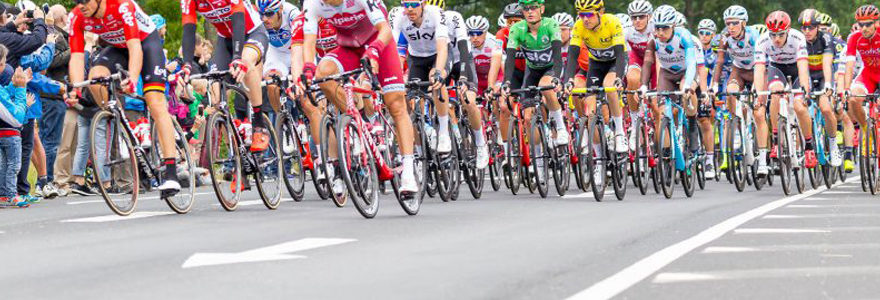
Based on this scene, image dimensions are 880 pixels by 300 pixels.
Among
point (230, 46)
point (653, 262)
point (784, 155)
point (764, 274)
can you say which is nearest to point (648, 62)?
point (784, 155)

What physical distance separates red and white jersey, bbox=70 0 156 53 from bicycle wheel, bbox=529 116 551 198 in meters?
4.95

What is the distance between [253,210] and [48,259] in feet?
14.2

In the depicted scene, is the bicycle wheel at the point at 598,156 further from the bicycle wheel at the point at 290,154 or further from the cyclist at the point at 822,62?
the cyclist at the point at 822,62

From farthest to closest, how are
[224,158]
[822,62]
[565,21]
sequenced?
1. [565,21]
2. [822,62]
3. [224,158]

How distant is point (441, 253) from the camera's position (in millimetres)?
9164

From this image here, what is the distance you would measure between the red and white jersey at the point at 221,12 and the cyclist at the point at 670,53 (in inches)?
204

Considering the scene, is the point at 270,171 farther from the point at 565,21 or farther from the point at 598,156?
the point at 565,21

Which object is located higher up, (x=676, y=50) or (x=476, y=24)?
(x=476, y=24)

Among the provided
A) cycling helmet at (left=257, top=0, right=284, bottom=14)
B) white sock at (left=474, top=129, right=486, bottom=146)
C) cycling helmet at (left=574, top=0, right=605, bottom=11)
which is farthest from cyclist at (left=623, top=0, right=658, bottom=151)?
cycling helmet at (left=257, top=0, right=284, bottom=14)

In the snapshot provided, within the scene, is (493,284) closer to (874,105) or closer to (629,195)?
(629,195)

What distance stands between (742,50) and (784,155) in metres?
3.00

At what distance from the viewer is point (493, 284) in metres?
7.67

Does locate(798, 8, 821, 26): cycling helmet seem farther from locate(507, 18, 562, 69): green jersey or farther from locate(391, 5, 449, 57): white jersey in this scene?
locate(391, 5, 449, 57): white jersey

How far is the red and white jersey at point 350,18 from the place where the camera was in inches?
488
